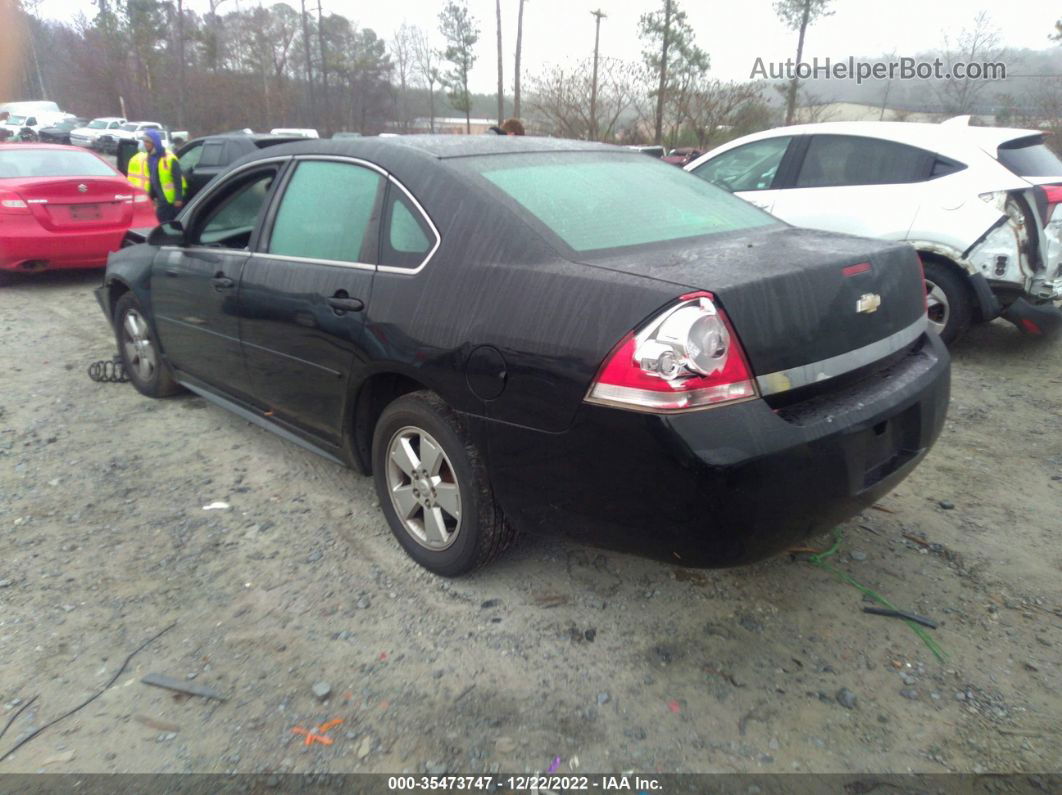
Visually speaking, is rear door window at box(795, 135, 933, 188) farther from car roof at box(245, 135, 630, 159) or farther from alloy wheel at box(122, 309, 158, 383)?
alloy wheel at box(122, 309, 158, 383)

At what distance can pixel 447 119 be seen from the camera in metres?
43.1

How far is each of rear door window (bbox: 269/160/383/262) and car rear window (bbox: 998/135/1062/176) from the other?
15.2 feet

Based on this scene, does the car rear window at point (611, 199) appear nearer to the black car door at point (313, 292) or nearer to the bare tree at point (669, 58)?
the black car door at point (313, 292)

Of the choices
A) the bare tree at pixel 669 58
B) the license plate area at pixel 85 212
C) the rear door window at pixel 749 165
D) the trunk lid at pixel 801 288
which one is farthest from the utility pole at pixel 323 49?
the trunk lid at pixel 801 288

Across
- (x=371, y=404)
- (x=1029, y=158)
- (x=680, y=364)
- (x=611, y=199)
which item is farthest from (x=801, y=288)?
(x=1029, y=158)

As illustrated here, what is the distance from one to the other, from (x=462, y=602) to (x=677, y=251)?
4.87 ft

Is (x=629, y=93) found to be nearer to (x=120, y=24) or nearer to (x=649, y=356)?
(x=649, y=356)

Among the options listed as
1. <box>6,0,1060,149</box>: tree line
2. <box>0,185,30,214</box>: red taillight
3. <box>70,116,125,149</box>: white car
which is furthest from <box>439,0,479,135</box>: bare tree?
<box>0,185,30,214</box>: red taillight

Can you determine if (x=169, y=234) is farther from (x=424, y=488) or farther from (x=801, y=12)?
(x=801, y=12)

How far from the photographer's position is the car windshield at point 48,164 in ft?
26.5

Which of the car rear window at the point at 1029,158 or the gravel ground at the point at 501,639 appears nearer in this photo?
the gravel ground at the point at 501,639

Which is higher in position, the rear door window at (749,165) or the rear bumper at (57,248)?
the rear door window at (749,165)

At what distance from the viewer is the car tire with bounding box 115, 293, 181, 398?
4711 mm

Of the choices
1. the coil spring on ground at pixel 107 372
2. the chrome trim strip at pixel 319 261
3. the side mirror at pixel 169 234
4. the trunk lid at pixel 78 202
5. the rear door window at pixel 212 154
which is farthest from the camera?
the rear door window at pixel 212 154
